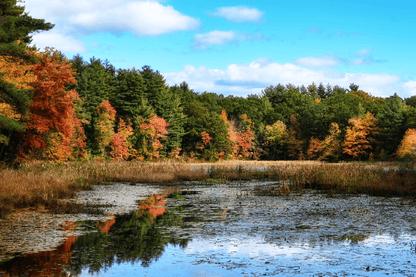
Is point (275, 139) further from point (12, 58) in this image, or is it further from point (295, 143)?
point (12, 58)

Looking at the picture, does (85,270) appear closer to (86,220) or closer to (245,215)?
(86,220)

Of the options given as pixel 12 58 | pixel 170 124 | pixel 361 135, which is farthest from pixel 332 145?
pixel 12 58

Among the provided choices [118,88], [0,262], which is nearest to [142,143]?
[118,88]

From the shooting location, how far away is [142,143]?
65.9 meters

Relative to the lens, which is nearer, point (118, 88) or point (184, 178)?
point (184, 178)

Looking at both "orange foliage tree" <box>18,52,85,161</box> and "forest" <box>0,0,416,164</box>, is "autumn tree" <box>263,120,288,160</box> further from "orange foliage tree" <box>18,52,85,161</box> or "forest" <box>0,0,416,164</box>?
"orange foliage tree" <box>18,52,85,161</box>

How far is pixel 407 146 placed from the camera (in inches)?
2485

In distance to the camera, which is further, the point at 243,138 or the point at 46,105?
the point at 243,138

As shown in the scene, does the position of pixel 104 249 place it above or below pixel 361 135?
below

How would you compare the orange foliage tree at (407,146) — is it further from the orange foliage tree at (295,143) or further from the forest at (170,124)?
the orange foliage tree at (295,143)

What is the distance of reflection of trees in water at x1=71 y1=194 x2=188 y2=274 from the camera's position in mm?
8925

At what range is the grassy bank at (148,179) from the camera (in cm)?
1711

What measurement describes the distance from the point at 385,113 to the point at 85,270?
71.8 metres

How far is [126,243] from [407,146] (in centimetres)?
6163
